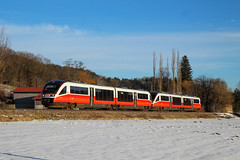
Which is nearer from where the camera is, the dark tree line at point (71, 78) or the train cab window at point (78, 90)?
the train cab window at point (78, 90)

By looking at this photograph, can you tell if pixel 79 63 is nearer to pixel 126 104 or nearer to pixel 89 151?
pixel 126 104

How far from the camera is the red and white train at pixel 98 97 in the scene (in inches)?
1001

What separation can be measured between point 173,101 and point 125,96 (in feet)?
47.5

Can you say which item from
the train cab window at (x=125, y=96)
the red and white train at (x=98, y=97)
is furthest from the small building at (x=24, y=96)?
the train cab window at (x=125, y=96)

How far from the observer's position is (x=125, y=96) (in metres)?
35.6

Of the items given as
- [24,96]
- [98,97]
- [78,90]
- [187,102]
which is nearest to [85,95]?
[78,90]

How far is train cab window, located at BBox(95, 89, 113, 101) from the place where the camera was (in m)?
30.2

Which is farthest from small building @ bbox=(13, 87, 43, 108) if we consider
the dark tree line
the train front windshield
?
the train front windshield

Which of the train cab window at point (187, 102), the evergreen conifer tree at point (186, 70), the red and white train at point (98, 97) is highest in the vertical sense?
the evergreen conifer tree at point (186, 70)

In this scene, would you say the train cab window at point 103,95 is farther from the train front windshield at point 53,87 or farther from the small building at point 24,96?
the small building at point 24,96

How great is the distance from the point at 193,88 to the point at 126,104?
61368 millimetres

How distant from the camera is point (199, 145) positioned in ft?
30.8

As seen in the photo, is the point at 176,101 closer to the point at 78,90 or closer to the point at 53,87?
the point at 78,90

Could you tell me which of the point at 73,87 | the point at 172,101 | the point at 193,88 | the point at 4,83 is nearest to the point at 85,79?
the point at 4,83
